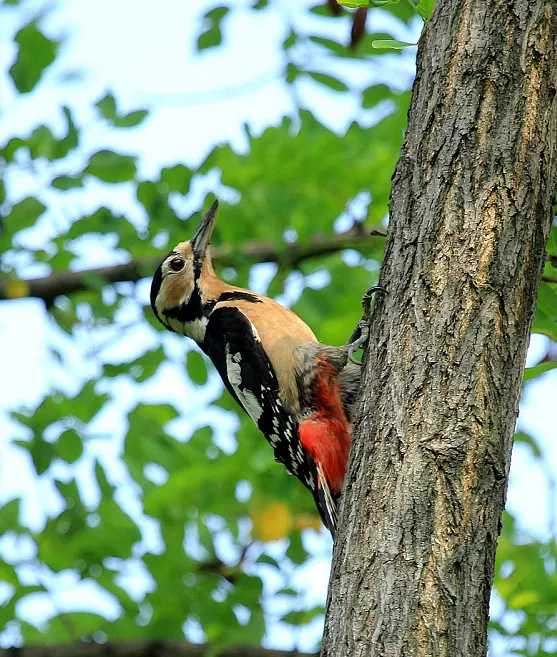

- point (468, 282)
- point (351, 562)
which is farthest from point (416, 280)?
point (351, 562)

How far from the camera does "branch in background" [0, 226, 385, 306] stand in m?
5.76

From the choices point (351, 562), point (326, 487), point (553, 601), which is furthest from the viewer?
point (553, 601)

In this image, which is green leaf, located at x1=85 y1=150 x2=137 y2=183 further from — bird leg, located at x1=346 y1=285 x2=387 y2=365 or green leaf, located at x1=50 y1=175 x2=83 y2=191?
bird leg, located at x1=346 y1=285 x2=387 y2=365

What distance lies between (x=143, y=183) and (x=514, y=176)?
10.8ft

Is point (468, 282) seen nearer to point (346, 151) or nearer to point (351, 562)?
point (351, 562)

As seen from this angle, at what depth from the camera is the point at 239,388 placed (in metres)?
4.75

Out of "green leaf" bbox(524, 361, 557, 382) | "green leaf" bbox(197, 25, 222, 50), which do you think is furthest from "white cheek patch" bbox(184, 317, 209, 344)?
"green leaf" bbox(524, 361, 557, 382)

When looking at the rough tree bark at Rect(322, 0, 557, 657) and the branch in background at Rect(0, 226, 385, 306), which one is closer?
the rough tree bark at Rect(322, 0, 557, 657)

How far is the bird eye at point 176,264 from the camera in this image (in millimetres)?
5438

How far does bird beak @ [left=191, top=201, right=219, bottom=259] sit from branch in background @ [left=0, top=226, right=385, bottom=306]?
0.79 feet

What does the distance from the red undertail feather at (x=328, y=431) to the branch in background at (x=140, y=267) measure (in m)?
1.42

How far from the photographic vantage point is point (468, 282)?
2.54m

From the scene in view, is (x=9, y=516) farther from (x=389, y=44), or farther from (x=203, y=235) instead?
(x=389, y=44)

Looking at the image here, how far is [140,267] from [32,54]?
1285mm
